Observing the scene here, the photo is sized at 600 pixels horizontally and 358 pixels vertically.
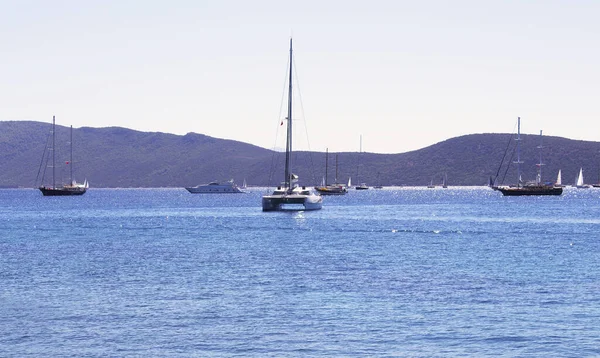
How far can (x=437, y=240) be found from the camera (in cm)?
6688

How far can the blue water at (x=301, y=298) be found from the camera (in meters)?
25.8

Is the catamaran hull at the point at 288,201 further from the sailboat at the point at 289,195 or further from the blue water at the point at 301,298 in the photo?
the blue water at the point at 301,298

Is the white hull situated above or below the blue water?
above

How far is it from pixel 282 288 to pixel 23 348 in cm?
1382

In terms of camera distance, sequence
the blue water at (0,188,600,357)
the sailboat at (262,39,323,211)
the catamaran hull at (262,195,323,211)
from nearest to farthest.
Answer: the blue water at (0,188,600,357) < the sailboat at (262,39,323,211) < the catamaran hull at (262,195,323,211)

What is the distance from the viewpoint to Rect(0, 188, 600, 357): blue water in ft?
84.6

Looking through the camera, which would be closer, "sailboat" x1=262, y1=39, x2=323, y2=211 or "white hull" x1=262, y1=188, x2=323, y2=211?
"sailboat" x1=262, y1=39, x2=323, y2=211

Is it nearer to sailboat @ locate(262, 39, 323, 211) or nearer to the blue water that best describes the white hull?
sailboat @ locate(262, 39, 323, 211)

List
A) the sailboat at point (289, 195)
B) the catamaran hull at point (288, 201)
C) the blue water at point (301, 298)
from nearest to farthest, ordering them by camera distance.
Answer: the blue water at point (301, 298) → the sailboat at point (289, 195) → the catamaran hull at point (288, 201)

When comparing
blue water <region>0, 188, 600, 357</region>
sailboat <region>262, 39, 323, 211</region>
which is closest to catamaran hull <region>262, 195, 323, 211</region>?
sailboat <region>262, 39, 323, 211</region>

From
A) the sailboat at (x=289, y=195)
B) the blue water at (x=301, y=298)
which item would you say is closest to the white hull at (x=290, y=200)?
the sailboat at (x=289, y=195)

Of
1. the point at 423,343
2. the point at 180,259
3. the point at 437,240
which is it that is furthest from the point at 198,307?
the point at 437,240

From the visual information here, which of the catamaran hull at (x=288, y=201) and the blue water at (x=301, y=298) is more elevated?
the catamaran hull at (x=288, y=201)

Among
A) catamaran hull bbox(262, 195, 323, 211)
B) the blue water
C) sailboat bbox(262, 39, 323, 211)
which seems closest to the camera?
the blue water
